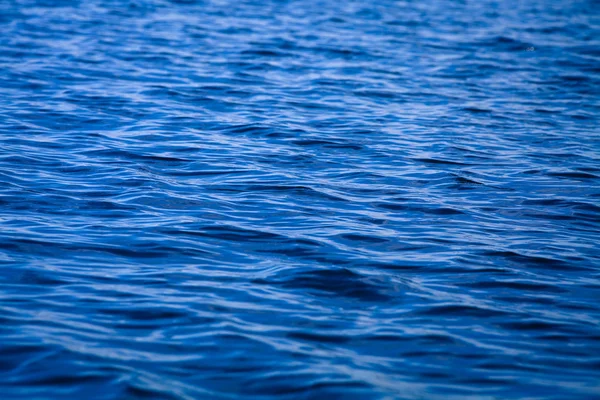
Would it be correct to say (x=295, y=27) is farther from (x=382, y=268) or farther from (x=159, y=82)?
(x=382, y=268)

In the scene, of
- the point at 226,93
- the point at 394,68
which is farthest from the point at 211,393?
the point at 394,68

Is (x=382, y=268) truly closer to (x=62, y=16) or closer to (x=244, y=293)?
(x=244, y=293)

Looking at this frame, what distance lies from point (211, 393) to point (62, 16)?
19586mm

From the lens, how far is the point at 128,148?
1257 centimetres

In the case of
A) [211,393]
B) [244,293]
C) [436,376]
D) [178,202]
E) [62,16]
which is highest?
[62,16]

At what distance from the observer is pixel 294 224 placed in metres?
9.56

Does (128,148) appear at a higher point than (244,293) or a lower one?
higher

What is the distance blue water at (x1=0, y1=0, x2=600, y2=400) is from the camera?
645cm

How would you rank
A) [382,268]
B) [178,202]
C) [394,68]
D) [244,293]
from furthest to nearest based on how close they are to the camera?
[394,68] < [178,202] < [382,268] < [244,293]

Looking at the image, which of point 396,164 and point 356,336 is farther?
point 396,164

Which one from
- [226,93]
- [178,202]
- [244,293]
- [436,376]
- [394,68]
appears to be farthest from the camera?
[394,68]

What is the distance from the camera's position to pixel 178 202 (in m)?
10.2

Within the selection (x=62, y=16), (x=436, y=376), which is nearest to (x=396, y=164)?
(x=436, y=376)

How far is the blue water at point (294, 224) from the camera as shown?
6.45m
